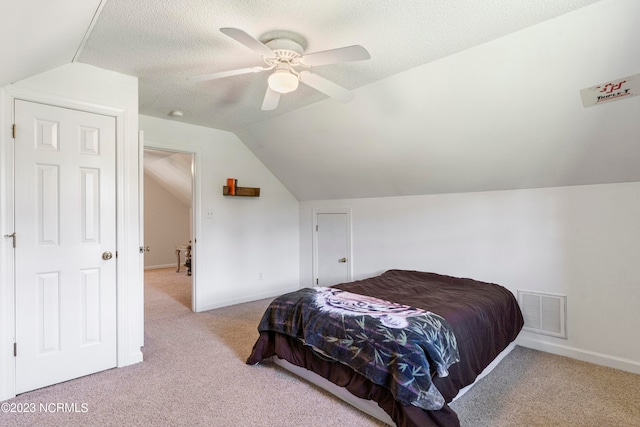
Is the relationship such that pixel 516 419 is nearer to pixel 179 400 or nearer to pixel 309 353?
pixel 309 353

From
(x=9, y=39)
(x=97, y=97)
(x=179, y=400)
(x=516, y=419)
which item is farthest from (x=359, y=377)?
(x=97, y=97)

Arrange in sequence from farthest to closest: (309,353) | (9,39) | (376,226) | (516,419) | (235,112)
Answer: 1. (376,226)
2. (235,112)
3. (309,353)
4. (516,419)
5. (9,39)

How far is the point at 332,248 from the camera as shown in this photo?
4.82m

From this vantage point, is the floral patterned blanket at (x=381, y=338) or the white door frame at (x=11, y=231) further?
the white door frame at (x=11, y=231)

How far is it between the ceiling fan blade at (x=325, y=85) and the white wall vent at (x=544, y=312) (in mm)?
2491

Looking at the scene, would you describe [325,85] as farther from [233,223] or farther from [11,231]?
[233,223]

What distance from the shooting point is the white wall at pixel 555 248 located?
8.50ft

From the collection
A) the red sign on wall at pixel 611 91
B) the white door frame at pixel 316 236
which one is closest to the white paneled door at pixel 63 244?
the white door frame at pixel 316 236

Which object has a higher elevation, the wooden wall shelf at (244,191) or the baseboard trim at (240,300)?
the wooden wall shelf at (244,191)

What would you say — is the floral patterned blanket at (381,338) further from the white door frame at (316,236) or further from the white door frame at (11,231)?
the white door frame at (316,236)

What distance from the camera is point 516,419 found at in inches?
76.9

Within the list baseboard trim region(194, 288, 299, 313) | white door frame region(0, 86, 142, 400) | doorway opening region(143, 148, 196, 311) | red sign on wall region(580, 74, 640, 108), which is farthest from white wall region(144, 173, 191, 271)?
red sign on wall region(580, 74, 640, 108)

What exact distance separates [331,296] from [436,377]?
1010 mm

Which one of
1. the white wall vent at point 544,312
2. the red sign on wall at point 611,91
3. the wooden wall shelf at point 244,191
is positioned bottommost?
the white wall vent at point 544,312
